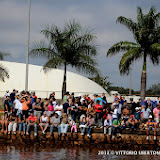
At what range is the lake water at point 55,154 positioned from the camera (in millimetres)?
15258

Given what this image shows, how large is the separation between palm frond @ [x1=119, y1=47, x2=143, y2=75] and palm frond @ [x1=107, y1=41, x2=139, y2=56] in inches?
21.9

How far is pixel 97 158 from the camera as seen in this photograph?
50.2ft

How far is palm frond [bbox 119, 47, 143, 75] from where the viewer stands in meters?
26.6

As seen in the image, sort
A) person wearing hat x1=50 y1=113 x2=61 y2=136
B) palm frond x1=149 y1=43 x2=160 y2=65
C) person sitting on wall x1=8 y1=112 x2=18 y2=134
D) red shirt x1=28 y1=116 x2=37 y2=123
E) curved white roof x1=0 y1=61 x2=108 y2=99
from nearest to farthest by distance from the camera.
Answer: person wearing hat x1=50 y1=113 x2=61 y2=136 → red shirt x1=28 y1=116 x2=37 y2=123 → person sitting on wall x1=8 y1=112 x2=18 y2=134 → palm frond x1=149 y1=43 x2=160 y2=65 → curved white roof x1=0 y1=61 x2=108 y2=99

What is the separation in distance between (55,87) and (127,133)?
111ft

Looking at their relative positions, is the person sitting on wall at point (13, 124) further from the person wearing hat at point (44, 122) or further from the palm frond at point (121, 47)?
the palm frond at point (121, 47)

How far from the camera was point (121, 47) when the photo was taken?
27219 mm

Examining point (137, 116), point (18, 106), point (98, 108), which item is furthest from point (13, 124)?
point (137, 116)

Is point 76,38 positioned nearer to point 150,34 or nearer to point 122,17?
point 122,17

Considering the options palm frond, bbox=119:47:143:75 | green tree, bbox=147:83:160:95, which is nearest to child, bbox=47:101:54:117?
→ palm frond, bbox=119:47:143:75

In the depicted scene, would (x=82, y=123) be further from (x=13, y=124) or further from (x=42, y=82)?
(x=42, y=82)

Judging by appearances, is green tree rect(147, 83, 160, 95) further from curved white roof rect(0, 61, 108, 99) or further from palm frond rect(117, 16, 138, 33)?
palm frond rect(117, 16, 138, 33)

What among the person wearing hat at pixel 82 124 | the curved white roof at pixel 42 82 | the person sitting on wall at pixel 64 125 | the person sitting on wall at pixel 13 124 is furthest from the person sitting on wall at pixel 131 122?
the curved white roof at pixel 42 82

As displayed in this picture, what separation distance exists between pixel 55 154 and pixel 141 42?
13.9 metres
